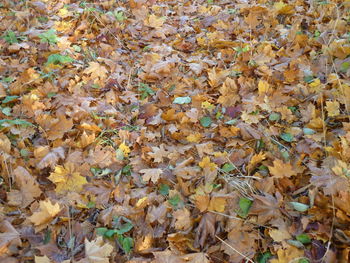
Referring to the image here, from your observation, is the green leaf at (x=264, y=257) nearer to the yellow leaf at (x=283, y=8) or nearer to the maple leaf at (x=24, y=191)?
the maple leaf at (x=24, y=191)

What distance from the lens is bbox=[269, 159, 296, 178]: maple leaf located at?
7.01ft

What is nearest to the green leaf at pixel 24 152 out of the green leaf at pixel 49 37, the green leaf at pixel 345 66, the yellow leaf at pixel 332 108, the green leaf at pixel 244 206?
the green leaf at pixel 49 37

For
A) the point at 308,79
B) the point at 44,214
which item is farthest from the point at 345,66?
the point at 44,214

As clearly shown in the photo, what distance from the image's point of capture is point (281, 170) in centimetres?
215

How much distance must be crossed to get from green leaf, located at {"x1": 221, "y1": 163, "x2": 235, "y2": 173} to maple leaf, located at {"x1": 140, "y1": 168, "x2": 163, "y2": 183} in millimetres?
448

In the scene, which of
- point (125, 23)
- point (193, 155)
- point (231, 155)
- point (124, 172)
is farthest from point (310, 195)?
point (125, 23)

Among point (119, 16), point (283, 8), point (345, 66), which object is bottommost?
point (345, 66)

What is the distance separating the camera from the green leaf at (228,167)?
2285 millimetres

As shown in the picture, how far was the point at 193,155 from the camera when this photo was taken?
2.44 m

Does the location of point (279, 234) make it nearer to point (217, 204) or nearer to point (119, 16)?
point (217, 204)

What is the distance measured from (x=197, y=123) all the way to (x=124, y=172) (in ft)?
2.40

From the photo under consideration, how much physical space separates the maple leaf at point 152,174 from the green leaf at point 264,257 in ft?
2.73

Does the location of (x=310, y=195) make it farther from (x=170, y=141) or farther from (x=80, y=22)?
(x=80, y=22)

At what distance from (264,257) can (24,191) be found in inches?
62.4
